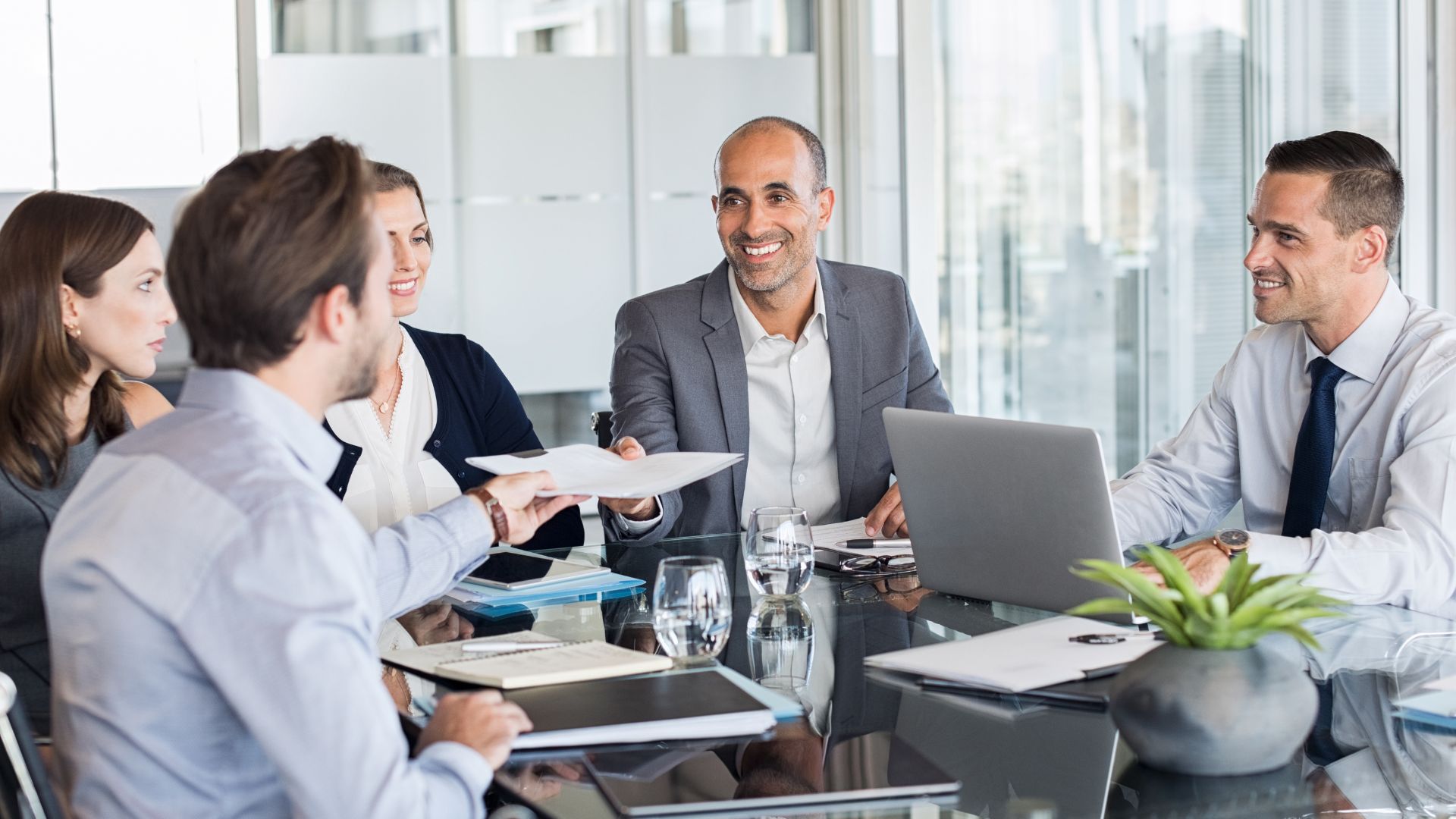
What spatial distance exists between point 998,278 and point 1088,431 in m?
3.38

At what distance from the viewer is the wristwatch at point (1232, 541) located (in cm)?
192

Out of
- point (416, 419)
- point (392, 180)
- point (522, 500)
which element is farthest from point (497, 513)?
point (392, 180)

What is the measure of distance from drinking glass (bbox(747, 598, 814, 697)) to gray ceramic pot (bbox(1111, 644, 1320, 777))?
41 cm

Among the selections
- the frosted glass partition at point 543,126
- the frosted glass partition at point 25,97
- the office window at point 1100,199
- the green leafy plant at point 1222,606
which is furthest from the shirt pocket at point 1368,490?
the frosted glass partition at point 25,97

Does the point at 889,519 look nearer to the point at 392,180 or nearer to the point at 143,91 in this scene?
the point at 392,180

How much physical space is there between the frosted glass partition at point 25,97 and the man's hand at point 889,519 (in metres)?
3.06

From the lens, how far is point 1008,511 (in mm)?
1854

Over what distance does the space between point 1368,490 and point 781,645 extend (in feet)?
3.68

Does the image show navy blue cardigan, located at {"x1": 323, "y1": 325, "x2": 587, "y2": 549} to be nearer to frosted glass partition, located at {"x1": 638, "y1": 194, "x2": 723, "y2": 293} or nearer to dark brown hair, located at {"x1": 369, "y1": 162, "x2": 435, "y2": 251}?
dark brown hair, located at {"x1": 369, "y1": 162, "x2": 435, "y2": 251}

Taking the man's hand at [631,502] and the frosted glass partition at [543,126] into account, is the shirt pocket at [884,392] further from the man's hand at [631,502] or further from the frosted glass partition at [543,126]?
the frosted glass partition at [543,126]

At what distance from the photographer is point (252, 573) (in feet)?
3.43

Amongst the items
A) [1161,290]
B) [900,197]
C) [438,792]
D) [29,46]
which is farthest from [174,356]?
[438,792]

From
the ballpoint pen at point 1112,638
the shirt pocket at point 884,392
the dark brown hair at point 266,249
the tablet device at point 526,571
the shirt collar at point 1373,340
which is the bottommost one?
the tablet device at point 526,571

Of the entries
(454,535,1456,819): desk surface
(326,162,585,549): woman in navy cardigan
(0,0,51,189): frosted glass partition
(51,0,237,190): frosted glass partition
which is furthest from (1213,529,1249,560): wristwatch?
(0,0,51,189): frosted glass partition
